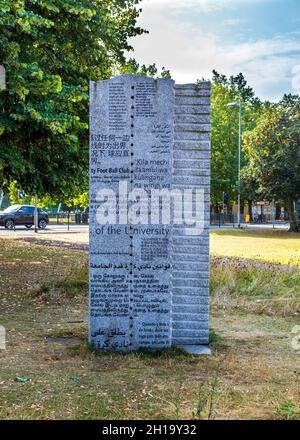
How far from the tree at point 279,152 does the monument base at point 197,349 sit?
33416 mm

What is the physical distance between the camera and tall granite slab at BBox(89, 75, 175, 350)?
720 cm

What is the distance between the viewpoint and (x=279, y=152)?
39719mm

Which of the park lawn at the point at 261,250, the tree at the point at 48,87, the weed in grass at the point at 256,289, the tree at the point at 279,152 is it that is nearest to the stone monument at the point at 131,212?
the weed in grass at the point at 256,289

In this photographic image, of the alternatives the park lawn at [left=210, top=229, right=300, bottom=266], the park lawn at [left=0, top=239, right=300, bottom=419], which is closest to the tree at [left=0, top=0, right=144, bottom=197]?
the park lawn at [left=0, top=239, right=300, bottom=419]

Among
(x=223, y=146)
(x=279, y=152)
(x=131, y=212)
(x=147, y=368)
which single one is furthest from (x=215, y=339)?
(x=223, y=146)

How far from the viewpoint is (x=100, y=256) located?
7.22 m

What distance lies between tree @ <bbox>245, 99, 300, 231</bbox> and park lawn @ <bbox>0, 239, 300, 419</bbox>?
29434 millimetres

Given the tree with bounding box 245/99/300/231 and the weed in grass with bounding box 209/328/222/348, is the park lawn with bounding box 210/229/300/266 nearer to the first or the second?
the weed in grass with bounding box 209/328/222/348

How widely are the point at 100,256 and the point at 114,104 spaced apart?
6.45ft

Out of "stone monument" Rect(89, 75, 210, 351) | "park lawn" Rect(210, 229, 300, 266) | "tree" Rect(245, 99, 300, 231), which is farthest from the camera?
"tree" Rect(245, 99, 300, 231)

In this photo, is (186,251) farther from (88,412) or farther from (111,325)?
(88,412)

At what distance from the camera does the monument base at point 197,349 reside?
7.27 meters

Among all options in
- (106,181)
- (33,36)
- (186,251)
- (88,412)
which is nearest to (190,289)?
(186,251)

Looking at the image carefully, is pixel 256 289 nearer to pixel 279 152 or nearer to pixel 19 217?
pixel 279 152
